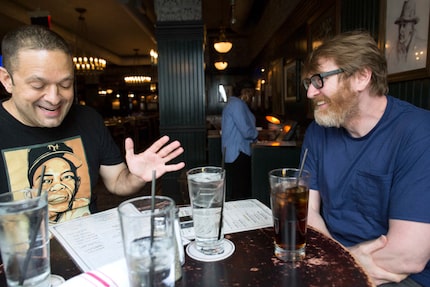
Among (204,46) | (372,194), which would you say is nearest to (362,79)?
(372,194)

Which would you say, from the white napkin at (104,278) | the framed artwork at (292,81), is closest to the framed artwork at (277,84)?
the framed artwork at (292,81)

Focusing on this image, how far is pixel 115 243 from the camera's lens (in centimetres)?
88

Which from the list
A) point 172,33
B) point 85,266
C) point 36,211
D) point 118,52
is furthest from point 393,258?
point 118,52

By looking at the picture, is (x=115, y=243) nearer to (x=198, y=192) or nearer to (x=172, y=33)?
(x=198, y=192)

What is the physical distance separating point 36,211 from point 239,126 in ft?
11.4

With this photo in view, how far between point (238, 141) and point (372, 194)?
9.44 feet

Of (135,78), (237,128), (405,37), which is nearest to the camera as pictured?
(405,37)

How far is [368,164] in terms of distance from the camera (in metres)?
1.32

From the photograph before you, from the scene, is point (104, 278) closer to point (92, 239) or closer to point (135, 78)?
point (92, 239)

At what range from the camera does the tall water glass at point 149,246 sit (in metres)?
0.59

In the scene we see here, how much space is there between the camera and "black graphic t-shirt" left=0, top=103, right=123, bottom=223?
1.34m

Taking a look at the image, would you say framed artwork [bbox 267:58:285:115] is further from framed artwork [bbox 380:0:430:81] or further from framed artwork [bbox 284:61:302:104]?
framed artwork [bbox 380:0:430:81]

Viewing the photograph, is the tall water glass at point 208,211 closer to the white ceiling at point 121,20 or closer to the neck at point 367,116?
the neck at point 367,116

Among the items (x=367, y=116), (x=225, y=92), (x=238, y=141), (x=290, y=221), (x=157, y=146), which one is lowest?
(x=238, y=141)
